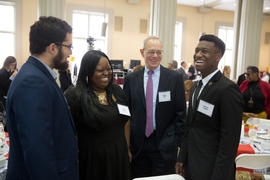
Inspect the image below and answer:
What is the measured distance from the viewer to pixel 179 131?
2002 millimetres

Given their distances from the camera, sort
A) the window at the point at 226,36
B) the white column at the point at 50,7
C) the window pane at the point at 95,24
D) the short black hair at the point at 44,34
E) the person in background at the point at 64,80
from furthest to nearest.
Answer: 1. the window at the point at 226,36
2. the window pane at the point at 95,24
3. the person in background at the point at 64,80
4. the white column at the point at 50,7
5. the short black hair at the point at 44,34

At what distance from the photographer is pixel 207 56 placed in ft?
5.20

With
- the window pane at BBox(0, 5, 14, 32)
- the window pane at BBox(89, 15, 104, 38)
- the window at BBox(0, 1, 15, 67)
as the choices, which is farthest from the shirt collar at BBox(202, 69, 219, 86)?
the window pane at BBox(89, 15, 104, 38)

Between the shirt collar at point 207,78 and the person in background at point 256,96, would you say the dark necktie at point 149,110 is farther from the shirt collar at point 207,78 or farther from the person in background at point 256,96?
the person in background at point 256,96

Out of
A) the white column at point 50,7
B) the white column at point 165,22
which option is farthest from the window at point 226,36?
the white column at point 50,7

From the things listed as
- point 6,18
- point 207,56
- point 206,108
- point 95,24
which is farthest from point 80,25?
point 206,108

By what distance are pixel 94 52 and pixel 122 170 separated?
839mm

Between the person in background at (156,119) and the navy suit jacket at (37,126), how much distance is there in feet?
2.84

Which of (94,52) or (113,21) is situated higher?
(113,21)

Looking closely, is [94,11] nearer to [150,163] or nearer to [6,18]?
[6,18]

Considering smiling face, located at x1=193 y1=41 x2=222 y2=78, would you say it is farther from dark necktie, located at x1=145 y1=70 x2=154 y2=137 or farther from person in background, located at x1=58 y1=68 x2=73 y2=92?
person in background, located at x1=58 y1=68 x2=73 y2=92

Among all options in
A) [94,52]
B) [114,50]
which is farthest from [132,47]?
[94,52]

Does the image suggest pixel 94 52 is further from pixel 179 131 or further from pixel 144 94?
pixel 179 131

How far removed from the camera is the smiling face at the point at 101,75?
1708 mm
